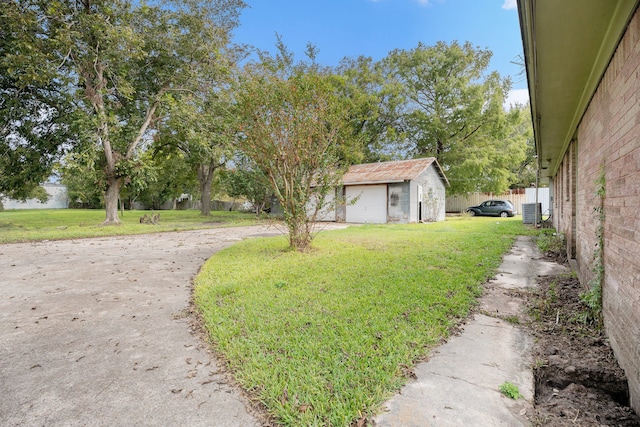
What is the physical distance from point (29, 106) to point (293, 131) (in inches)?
523

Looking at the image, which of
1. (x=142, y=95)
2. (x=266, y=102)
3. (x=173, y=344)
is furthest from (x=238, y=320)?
(x=142, y=95)

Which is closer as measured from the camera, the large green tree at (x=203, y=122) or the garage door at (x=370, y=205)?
the large green tree at (x=203, y=122)

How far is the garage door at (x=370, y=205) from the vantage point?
670 inches

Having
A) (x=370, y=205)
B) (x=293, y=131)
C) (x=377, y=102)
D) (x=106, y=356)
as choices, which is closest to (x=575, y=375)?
(x=106, y=356)

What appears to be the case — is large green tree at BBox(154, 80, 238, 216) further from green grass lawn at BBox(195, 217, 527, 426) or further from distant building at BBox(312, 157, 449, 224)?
green grass lawn at BBox(195, 217, 527, 426)

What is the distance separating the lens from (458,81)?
23.1 m

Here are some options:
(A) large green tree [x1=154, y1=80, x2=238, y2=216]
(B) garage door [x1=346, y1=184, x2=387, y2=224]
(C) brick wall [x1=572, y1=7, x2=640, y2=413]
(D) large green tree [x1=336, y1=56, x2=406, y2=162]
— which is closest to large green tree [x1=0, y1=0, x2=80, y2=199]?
(A) large green tree [x1=154, y1=80, x2=238, y2=216]

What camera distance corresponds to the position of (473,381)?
7.00ft

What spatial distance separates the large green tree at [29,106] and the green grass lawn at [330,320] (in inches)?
428

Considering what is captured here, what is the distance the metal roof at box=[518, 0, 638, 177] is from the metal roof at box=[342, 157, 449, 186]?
1187 cm

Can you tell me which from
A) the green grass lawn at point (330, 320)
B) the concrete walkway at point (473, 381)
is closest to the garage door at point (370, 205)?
the green grass lawn at point (330, 320)

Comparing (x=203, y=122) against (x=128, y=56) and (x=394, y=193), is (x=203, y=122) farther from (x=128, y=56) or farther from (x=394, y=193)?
(x=394, y=193)

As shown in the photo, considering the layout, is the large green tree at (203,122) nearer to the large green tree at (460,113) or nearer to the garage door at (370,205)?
the garage door at (370,205)

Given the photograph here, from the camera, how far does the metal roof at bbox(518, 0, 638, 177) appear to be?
2117 mm
